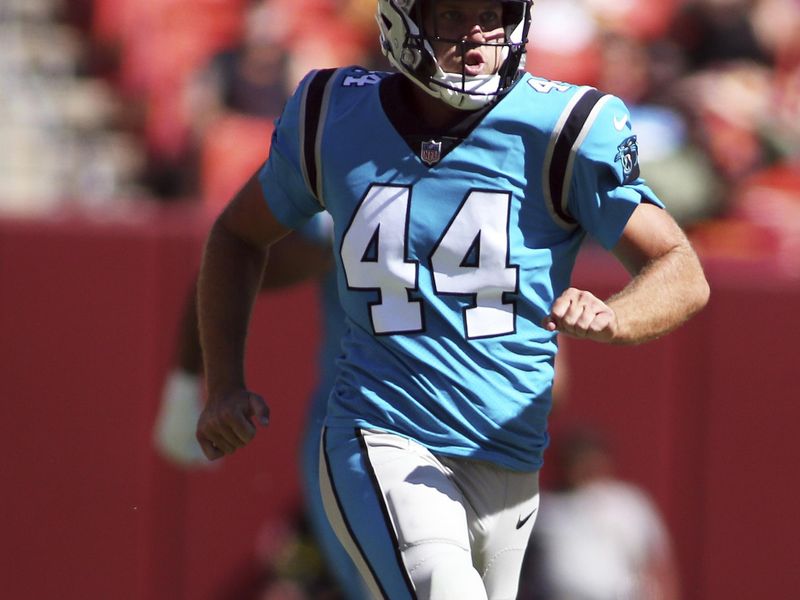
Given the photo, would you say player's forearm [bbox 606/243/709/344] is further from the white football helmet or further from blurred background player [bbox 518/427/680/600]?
blurred background player [bbox 518/427/680/600]

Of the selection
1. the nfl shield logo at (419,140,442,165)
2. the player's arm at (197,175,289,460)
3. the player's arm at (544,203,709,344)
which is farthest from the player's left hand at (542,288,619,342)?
the player's arm at (197,175,289,460)

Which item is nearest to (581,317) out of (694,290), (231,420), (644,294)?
(644,294)

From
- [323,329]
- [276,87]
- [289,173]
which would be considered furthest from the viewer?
[276,87]

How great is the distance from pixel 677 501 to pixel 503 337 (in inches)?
152

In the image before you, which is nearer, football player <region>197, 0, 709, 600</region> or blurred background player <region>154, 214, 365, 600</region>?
football player <region>197, 0, 709, 600</region>

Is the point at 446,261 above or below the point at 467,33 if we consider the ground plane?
below

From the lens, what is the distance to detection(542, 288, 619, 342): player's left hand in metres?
2.79

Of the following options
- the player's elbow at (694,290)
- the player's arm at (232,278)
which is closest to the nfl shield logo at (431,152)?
the player's arm at (232,278)

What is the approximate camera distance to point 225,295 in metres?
3.63

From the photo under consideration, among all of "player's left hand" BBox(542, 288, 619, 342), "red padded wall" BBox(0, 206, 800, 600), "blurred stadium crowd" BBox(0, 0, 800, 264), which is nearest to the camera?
"player's left hand" BBox(542, 288, 619, 342)

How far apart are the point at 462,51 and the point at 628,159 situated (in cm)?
42

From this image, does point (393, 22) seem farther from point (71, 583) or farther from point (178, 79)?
point (178, 79)

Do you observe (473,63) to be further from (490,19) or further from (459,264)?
(459,264)

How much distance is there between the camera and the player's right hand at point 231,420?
11.0ft
